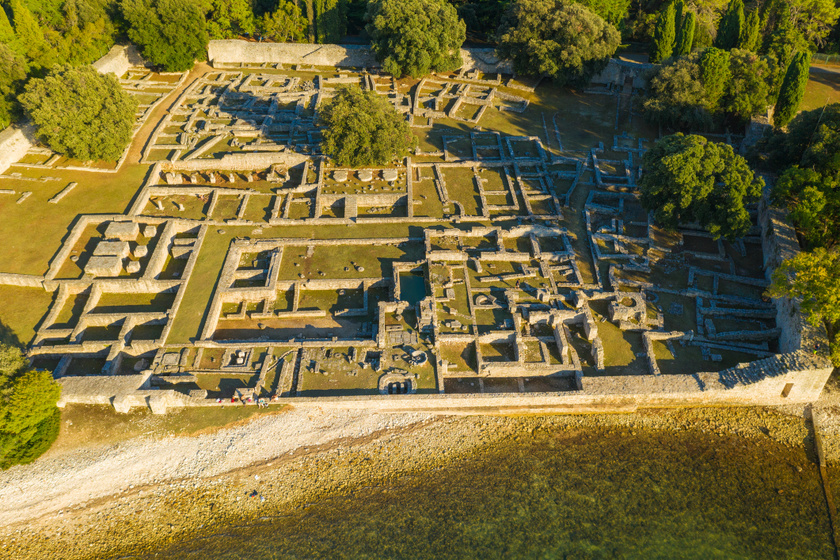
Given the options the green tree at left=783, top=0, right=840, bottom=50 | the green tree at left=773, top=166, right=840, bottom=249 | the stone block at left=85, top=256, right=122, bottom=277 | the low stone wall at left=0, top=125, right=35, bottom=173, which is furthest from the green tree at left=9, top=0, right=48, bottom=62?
the green tree at left=783, top=0, right=840, bottom=50

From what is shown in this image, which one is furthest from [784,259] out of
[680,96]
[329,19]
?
[329,19]

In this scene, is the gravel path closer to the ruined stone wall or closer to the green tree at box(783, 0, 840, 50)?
the ruined stone wall

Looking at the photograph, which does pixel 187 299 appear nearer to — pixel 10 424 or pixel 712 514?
pixel 10 424

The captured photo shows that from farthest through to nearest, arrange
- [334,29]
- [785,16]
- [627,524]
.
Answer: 1. [334,29]
2. [785,16]
3. [627,524]

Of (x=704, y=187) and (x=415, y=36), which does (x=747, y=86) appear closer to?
(x=704, y=187)

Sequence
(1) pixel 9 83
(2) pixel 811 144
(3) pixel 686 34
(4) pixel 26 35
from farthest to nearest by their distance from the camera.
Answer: (3) pixel 686 34
(4) pixel 26 35
(1) pixel 9 83
(2) pixel 811 144

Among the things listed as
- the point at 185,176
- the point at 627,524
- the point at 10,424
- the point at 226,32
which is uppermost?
the point at 226,32

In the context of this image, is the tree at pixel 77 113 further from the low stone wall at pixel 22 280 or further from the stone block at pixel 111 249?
the low stone wall at pixel 22 280

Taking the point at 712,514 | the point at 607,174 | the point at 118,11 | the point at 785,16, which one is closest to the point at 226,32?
the point at 118,11
